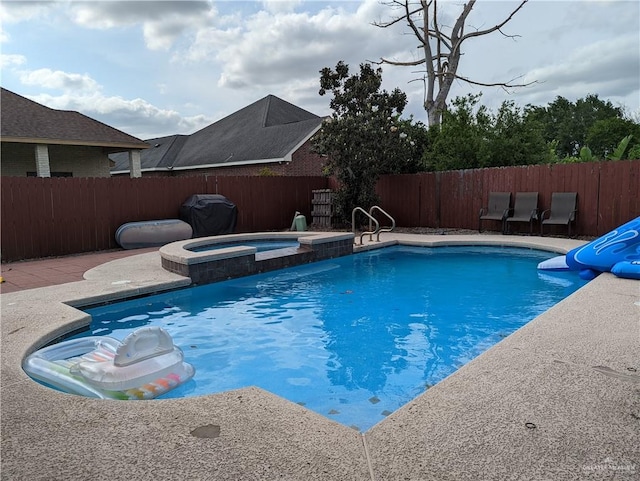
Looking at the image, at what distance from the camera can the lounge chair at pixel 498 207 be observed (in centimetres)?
1191

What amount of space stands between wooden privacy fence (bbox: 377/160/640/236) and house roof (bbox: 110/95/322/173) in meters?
7.09

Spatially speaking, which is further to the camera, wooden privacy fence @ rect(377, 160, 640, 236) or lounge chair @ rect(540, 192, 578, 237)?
lounge chair @ rect(540, 192, 578, 237)

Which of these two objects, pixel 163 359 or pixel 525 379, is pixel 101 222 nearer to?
pixel 163 359

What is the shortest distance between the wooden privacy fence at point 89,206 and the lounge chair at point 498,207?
21.9 feet

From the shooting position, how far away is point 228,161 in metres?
21.8

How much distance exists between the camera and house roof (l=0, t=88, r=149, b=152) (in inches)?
566

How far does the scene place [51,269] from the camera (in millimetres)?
8242

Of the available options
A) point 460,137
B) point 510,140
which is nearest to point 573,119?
point 510,140

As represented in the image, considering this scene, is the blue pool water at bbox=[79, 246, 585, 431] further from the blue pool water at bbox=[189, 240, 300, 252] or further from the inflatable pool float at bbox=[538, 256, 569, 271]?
the blue pool water at bbox=[189, 240, 300, 252]

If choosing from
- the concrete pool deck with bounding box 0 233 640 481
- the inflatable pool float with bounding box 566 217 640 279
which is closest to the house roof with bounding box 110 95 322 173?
the inflatable pool float with bounding box 566 217 640 279

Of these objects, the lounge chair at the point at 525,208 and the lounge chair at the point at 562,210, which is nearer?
the lounge chair at the point at 562,210

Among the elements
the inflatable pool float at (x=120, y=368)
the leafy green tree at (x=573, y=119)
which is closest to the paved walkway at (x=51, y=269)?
the inflatable pool float at (x=120, y=368)

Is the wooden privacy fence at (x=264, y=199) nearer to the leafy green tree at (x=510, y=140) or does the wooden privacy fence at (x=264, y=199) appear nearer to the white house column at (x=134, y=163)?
the leafy green tree at (x=510, y=140)

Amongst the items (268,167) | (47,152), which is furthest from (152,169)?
(47,152)
